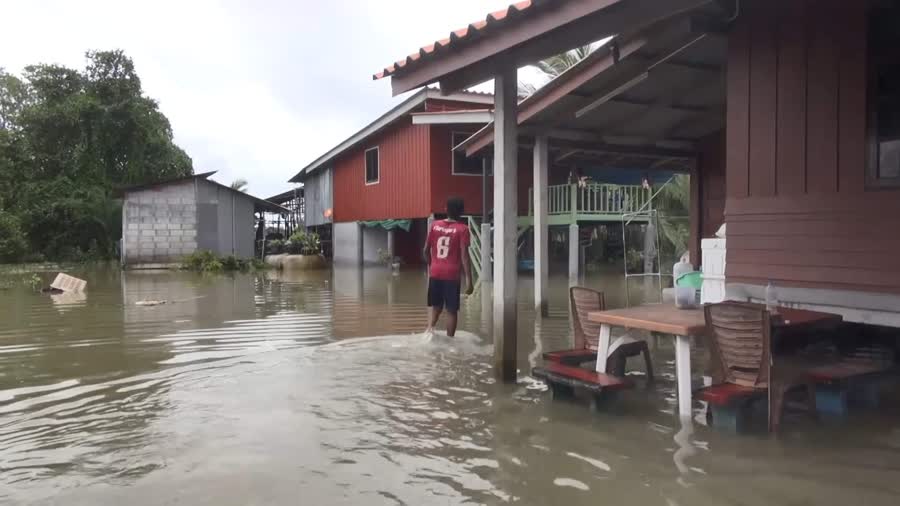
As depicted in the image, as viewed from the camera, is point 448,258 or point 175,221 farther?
point 175,221

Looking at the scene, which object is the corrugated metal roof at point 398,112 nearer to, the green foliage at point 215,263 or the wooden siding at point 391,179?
the wooden siding at point 391,179

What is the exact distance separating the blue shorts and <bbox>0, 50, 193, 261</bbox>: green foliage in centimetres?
2400

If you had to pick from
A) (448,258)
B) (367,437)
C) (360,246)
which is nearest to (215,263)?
(360,246)

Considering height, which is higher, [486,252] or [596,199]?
[596,199]

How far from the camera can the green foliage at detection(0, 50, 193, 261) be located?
93.4 feet

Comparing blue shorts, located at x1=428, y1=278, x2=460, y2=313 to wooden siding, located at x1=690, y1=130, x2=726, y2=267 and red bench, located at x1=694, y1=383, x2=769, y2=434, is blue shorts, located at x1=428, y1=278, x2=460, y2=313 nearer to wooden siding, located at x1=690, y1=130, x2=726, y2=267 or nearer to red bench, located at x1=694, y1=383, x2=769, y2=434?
red bench, located at x1=694, y1=383, x2=769, y2=434

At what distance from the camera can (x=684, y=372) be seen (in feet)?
14.2

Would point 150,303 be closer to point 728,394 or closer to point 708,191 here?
point 708,191

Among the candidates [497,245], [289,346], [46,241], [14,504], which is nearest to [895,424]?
[497,245]

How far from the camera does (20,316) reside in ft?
33.4

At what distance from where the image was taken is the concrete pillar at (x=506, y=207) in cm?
534

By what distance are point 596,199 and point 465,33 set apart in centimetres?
1201

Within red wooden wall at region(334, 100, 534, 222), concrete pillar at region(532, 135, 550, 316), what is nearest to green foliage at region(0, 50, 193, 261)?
red wooden wall at region(334, 100, 534, 222)

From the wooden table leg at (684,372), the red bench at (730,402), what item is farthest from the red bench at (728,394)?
the wooden table leg at (684,372)
